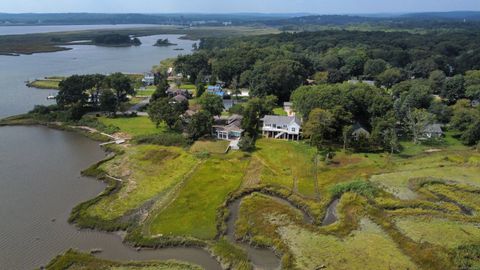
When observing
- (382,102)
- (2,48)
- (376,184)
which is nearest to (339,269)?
(376,184)

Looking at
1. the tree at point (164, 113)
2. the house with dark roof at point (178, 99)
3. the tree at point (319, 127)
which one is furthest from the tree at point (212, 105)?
the tree at point (319, 127)

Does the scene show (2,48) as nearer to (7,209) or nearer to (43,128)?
(43,128)

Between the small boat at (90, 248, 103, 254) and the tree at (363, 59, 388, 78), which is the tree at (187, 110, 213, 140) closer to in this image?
the small boat at (90, 248, 103, 254)

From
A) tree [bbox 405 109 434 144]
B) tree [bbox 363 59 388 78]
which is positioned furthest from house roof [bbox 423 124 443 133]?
tree [bbox 363 59 388 78]

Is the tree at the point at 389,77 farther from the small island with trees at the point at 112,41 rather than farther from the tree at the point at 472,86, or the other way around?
the small island with trees at the point at 112,41

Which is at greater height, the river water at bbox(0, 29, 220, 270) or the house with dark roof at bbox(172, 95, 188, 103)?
the house with dark roof at bbox(172, 95, 188, 103)

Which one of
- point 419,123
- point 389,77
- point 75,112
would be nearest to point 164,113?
point 75,112

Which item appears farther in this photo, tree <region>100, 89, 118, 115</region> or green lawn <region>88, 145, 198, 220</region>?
tree <region>100, 89, 118, 115</region>
